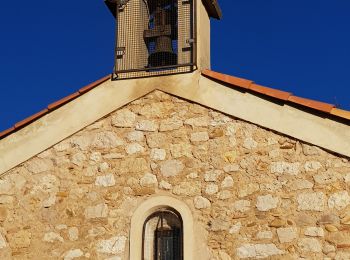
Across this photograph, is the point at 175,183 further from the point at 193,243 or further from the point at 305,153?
the point at 305,153

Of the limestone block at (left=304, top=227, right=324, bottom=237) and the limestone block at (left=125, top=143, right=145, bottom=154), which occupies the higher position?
the limestone block at (left=125, top=143, right=145, bottom=154)

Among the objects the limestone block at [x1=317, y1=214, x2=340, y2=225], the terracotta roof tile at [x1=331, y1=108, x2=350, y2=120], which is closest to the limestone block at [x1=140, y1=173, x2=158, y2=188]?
the limestone block at [x1=317, y1=214, x2=340, y2=225]

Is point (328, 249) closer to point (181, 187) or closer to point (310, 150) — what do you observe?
point (310, 150)

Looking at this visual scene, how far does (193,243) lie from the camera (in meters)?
6.90

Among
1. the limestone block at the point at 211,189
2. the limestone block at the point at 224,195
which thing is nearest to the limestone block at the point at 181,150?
the limestone block at the point at 211,189

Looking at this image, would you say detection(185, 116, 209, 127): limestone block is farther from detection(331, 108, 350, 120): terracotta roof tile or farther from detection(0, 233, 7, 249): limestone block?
detection(0, 233, 7, 249): limestone block

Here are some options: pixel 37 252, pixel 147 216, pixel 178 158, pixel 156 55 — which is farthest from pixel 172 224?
pixel 156 55

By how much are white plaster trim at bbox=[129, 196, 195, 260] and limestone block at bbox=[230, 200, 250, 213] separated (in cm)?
49

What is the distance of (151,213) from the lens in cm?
722

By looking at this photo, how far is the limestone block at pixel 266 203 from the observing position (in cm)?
678

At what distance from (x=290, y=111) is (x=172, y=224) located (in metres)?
1.83

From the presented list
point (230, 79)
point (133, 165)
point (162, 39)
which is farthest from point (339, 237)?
point (162, 39)

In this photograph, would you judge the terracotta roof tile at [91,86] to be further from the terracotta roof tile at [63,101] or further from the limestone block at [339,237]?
the limestone block at [339,237]

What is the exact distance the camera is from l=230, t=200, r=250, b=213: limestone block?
687 centimetres
